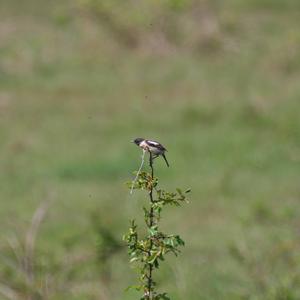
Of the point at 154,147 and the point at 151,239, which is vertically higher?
the point at 154,147

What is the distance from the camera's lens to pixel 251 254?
1055cm

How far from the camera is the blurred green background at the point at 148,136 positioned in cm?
1083

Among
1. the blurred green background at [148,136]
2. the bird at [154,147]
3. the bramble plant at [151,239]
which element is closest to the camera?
the bramble plant at [151,239]

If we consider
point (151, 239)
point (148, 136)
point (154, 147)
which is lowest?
point (151, 239)

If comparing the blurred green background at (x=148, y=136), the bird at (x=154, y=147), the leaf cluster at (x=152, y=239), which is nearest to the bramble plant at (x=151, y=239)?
the leaf cluster at (x=152, y=239)

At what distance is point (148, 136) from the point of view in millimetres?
15070

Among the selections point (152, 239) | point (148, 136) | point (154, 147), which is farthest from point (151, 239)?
point (148, 136)

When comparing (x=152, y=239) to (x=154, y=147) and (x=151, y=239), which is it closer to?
(x=151, y=239)

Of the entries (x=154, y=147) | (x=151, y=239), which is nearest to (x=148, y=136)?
(x=154, y=147)

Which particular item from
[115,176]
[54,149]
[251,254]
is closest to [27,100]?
[54,149]

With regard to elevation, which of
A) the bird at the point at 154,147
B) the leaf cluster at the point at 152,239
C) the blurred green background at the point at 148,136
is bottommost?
the leaf cluster at the point at 152,239

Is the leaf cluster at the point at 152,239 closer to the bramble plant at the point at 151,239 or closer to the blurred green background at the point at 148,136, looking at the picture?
the bramble plant at the point at 151,239

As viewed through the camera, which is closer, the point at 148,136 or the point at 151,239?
the point at 151,239

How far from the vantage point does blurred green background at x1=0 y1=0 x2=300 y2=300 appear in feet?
35.5
